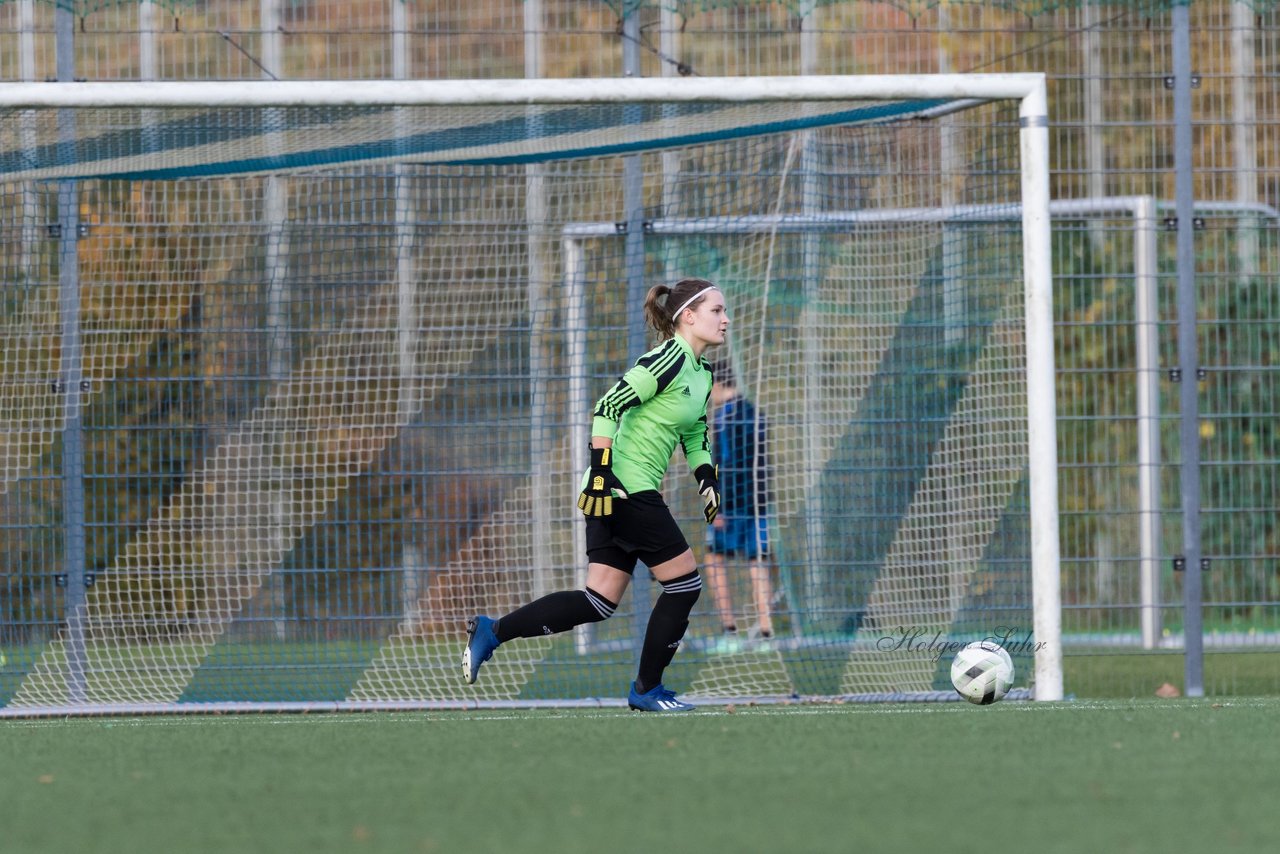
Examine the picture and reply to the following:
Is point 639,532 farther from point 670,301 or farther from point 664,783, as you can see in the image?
point 664,783

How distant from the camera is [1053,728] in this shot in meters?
5.36

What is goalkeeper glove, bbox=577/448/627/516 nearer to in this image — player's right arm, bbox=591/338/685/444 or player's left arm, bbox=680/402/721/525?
player's right arm, bbox=591/338/685/444

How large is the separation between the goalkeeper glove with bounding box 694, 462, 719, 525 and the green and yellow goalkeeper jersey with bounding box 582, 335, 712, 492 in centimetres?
15

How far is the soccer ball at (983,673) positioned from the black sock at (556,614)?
4.31 ft

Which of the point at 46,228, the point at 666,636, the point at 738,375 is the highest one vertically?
the point at 46,228

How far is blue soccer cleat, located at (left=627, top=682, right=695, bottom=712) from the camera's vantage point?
6.38 m

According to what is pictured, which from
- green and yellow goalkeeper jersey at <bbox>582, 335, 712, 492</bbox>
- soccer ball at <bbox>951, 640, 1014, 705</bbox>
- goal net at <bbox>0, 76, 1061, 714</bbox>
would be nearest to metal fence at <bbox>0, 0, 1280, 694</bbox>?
goal net at <bbox>0, 76, 1061, 714</bbox>

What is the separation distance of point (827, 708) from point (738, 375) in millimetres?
2098

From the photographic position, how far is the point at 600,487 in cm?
614

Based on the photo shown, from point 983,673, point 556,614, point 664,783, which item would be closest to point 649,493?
point 556,614

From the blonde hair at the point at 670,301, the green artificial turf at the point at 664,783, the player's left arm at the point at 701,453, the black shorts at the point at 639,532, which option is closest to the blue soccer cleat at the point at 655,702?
the green artificial turf at the point at 664,783

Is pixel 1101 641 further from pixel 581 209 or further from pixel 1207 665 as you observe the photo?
pixel 581 209

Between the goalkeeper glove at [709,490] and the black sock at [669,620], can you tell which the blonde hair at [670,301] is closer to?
the goalkeeper glove at [709,490]

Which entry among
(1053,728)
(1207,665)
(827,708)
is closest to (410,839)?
(1053,728)
